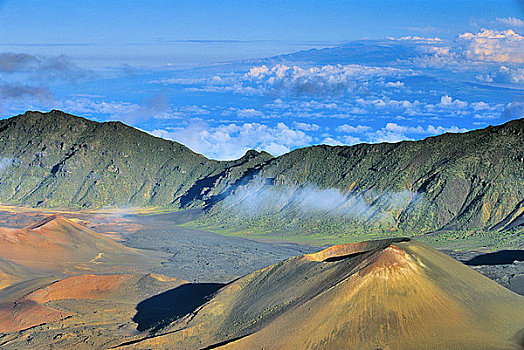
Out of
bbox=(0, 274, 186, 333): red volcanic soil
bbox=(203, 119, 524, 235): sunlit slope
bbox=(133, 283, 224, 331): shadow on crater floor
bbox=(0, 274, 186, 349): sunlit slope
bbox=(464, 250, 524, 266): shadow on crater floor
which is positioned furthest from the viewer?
bbox=(203, 119, 524, 235): sunlit slope

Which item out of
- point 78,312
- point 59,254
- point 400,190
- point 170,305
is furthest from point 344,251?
point 400,190

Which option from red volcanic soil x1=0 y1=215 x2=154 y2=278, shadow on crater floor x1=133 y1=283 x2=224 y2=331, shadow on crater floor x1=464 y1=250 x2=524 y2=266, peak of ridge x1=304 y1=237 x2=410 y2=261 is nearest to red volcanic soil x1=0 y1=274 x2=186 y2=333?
shadow on crater floor x1=133 y1=283 x2=224 y2=331

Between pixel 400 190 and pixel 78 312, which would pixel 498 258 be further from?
pixel 78 312

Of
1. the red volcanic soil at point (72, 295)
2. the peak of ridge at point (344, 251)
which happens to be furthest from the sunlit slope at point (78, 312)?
the peak of ridge at point (344, 251)

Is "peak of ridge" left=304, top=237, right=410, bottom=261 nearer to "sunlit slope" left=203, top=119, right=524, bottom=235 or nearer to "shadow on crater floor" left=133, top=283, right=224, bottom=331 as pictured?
"shadow on crater floor" left=133, top=283, right=224, bottom=331

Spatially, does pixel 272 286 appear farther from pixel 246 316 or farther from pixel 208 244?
pixel 208 244

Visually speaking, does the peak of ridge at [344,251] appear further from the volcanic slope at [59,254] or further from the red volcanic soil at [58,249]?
the red volcanic soil at [58,249]
